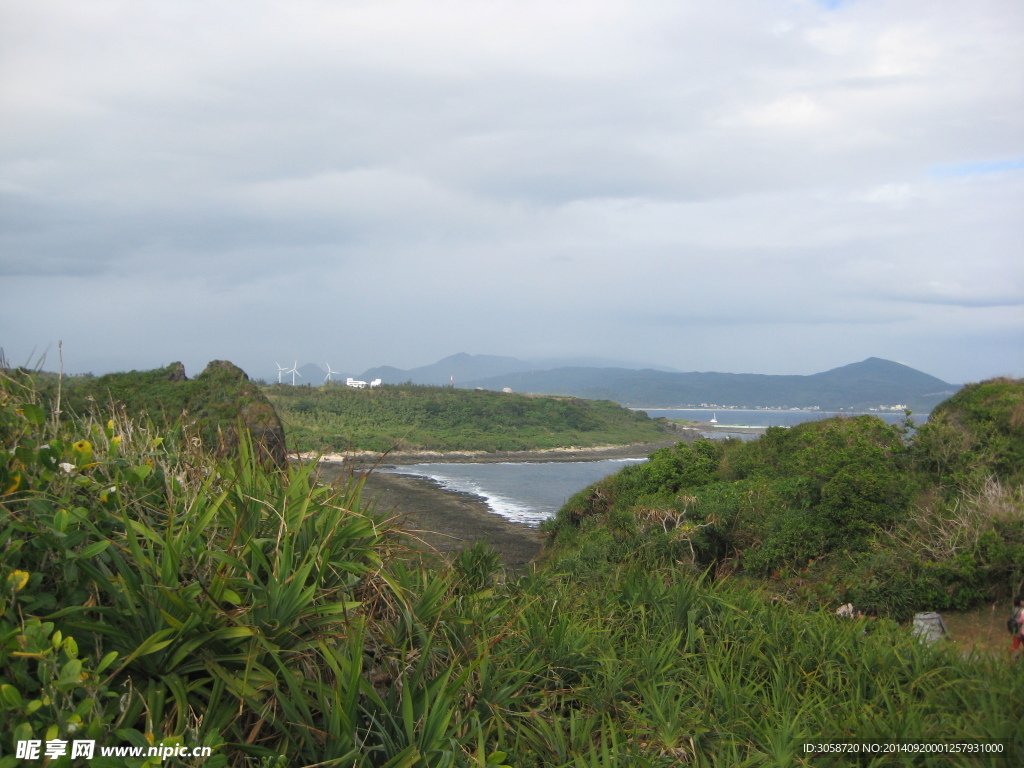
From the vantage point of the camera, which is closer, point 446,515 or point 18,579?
point 18,579

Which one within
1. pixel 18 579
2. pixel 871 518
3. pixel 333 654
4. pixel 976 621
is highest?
pixel 18 579

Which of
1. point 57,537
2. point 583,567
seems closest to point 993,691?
point 57,537

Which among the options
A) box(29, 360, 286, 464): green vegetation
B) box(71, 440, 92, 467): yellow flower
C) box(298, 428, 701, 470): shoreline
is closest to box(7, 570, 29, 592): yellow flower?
box(71, 440, 92, 467): yellow flower

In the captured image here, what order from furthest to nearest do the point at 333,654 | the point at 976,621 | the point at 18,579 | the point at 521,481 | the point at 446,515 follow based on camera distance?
the point at 521,481 → the point at 446,515 → the point at 976,621 → the point at 333,654 → the point at 18,579

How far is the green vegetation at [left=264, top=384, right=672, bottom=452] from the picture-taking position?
6662 cm

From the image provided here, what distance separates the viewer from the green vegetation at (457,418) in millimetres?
66625

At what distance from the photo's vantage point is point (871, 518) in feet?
44.6

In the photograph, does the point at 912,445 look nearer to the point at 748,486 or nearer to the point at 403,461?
the point at 748,486

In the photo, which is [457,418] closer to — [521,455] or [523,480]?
[521,455]

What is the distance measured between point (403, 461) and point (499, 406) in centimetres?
2504

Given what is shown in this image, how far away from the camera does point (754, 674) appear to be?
16.4 ft

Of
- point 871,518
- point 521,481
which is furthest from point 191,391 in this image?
point 871,518

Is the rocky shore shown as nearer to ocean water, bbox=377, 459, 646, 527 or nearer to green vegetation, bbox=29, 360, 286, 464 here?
ocean water, bbox=377, 459, 646, 527

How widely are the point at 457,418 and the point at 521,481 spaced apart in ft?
99.0
